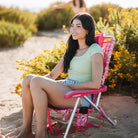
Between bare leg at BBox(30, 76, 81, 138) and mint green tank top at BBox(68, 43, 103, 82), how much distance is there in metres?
0.27

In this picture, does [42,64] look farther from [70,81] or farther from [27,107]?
[27,107]

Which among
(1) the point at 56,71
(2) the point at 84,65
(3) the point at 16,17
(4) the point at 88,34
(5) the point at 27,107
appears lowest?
(5) the point at 27,107

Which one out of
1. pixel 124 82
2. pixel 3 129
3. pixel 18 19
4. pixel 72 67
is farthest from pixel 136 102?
pixel 18 19

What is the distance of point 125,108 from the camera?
3775 mm

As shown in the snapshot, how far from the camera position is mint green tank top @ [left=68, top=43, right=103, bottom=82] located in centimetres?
297

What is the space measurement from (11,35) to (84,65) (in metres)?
7.37

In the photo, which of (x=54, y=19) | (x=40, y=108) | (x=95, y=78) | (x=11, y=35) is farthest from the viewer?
(x=54, y=19)

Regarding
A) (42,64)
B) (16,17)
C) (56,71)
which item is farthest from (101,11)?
(56,71)

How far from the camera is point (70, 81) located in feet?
10.3

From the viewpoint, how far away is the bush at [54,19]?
13.8 m

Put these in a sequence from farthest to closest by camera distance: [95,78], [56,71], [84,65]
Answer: [56,71], [84,65], [95,78]

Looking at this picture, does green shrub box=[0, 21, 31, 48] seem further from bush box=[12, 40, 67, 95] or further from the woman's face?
the woman's face

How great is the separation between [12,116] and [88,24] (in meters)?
1.83

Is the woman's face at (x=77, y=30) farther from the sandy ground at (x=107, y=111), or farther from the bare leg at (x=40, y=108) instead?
the sandy ground at (x=107, y=111)
